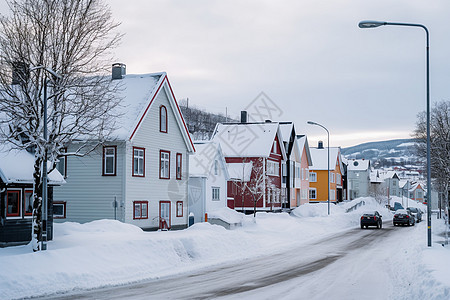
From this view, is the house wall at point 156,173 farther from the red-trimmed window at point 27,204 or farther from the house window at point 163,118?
the red-trimmed window at point 27,204

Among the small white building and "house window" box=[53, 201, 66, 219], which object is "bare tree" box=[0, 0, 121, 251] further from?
the small white building

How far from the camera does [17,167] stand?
72.2 feet

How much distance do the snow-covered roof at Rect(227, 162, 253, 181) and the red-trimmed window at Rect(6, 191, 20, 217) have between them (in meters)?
34.9

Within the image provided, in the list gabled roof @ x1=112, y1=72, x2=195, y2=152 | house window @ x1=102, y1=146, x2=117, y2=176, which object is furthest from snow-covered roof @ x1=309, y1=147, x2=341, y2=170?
house window @ x1=102, y1=146, x2=117, y2=176

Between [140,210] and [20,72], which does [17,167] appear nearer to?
[20,72]

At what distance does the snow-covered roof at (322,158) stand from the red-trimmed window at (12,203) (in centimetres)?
6998

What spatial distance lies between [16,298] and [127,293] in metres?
2.89

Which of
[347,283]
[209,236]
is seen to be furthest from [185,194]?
[347,283]

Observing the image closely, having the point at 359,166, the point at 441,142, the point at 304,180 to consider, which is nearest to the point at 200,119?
the point at 359,166

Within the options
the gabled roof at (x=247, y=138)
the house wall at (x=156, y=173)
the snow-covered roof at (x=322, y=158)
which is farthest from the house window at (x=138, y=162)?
the snow-covered roof at (x=322, y=158)

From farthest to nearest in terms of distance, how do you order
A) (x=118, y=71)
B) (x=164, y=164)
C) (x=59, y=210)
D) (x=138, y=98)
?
(x=118, y=71) → (x=164, y=164) → (x=138, y=98) → (x=59, y=210)

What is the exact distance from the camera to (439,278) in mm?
12539

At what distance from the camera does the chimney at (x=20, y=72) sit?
18.5m

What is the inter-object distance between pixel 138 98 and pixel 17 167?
1310cm
